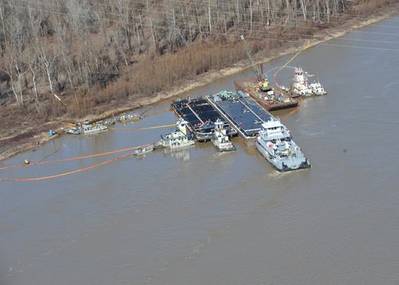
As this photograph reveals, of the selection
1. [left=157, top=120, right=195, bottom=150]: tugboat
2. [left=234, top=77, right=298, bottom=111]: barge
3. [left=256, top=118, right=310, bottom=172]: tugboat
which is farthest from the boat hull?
[left=234, top=77, right=298, bottom=111]: barge

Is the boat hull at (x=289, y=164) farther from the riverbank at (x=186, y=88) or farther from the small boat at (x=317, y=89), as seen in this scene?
the riverbank at (x=186, y=88)

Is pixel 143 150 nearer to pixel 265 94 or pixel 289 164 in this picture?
pixel 289 164

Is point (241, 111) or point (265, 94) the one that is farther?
point (265, 94)

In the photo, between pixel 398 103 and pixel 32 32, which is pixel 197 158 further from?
pixel 32 32

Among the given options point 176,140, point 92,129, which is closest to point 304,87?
point 176,140

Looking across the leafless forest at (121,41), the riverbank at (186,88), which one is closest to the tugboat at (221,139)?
the riverbank at (186,88)

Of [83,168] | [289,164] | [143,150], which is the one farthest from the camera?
Result: [143,150]

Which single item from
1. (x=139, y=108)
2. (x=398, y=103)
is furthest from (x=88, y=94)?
(x=398, y=103)

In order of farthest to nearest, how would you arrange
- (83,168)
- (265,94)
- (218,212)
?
(265,94)
(83,168)
(218,212)
